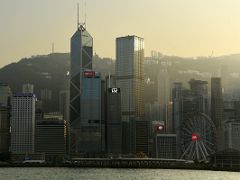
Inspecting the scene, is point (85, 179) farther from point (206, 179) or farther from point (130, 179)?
point (206, 179)

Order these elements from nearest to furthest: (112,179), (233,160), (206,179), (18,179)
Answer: (18,179) < (112,179) < (206,179) < (233,160)

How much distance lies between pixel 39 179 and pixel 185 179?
31.1m

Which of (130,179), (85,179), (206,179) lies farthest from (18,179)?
(206,179)

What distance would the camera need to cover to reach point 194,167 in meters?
196

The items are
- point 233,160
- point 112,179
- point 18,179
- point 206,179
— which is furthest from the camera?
point 233,160

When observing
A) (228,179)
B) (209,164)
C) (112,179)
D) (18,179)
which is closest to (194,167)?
(209,164)

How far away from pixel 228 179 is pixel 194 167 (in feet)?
243

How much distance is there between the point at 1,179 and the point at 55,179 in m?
10.3

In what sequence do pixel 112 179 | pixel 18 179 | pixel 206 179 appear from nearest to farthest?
pixel 18 179
pixel 112 179
pixel 206 179

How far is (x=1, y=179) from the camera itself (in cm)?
10794

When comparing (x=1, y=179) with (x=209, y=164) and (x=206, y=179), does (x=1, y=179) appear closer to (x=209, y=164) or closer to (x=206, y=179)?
(x=206, y=179)

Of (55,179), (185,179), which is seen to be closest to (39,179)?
(55,179)

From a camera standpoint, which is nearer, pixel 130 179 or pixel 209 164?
pixel 130 179

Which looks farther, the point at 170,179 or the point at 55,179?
the point at 170,179
